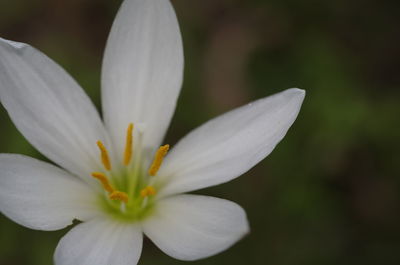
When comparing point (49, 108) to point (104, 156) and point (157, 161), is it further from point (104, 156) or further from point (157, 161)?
point (157, 161)

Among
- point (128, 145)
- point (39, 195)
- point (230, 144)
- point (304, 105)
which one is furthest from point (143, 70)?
point (304, 105)

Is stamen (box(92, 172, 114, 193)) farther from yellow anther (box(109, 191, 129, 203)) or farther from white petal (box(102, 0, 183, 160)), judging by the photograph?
white petal (box(102, 0, 183, 160))

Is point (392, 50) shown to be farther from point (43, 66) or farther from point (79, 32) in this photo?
point (43, 66)

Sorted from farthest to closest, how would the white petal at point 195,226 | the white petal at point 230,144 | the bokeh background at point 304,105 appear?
1. the bokeh background at point 304,105
2. the white petal at point 230,144
3. the white petal at point 195,226

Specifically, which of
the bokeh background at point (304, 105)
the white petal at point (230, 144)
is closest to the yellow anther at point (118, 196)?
the white petal at point (230, 144)

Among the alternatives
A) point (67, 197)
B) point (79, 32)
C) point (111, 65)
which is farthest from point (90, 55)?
point (67, 197)

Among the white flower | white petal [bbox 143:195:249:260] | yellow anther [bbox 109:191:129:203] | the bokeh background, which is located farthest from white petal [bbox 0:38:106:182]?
the bokeh background

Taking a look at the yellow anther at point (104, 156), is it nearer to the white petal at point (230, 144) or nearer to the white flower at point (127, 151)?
the white flower at point (127, 151)
